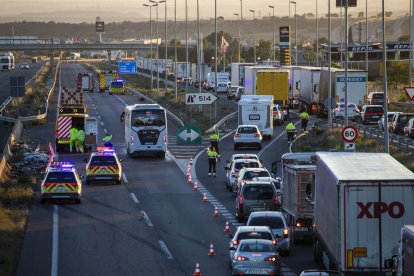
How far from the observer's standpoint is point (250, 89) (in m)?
86.6

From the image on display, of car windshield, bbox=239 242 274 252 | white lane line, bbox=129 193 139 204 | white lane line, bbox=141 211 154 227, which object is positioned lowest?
white lane line, bbox=129 193 139 204

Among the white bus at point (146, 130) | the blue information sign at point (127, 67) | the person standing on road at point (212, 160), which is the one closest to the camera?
the person standing on road at point (212, 160)

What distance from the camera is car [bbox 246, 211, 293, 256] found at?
29.4m

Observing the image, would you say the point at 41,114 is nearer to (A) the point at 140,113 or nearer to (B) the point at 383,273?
(A) the point at 140,113

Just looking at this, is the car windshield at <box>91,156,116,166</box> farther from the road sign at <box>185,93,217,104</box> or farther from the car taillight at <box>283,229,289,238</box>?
the car taillight at <box>283,229,289,238</box>

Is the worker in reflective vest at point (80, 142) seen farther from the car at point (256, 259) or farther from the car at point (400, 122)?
the car at point (256, 259)

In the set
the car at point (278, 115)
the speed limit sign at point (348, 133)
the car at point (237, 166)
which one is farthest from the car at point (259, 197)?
the car at point (278, 115)

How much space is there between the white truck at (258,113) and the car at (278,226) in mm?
36960

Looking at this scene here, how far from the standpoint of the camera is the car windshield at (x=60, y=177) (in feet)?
132

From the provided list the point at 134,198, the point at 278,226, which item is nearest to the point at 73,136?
the point at 134,198

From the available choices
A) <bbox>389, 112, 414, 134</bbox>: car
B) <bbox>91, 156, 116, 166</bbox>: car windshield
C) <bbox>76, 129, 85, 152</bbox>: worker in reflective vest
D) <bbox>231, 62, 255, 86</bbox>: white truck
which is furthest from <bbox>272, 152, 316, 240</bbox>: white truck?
<bbox>231, 62, 255, 86</bbox>: white truck

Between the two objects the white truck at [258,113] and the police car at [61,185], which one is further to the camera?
the white truck at [258,113]

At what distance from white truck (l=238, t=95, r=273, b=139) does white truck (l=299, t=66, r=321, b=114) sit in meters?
15.6

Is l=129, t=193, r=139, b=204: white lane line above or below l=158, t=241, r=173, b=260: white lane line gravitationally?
below
